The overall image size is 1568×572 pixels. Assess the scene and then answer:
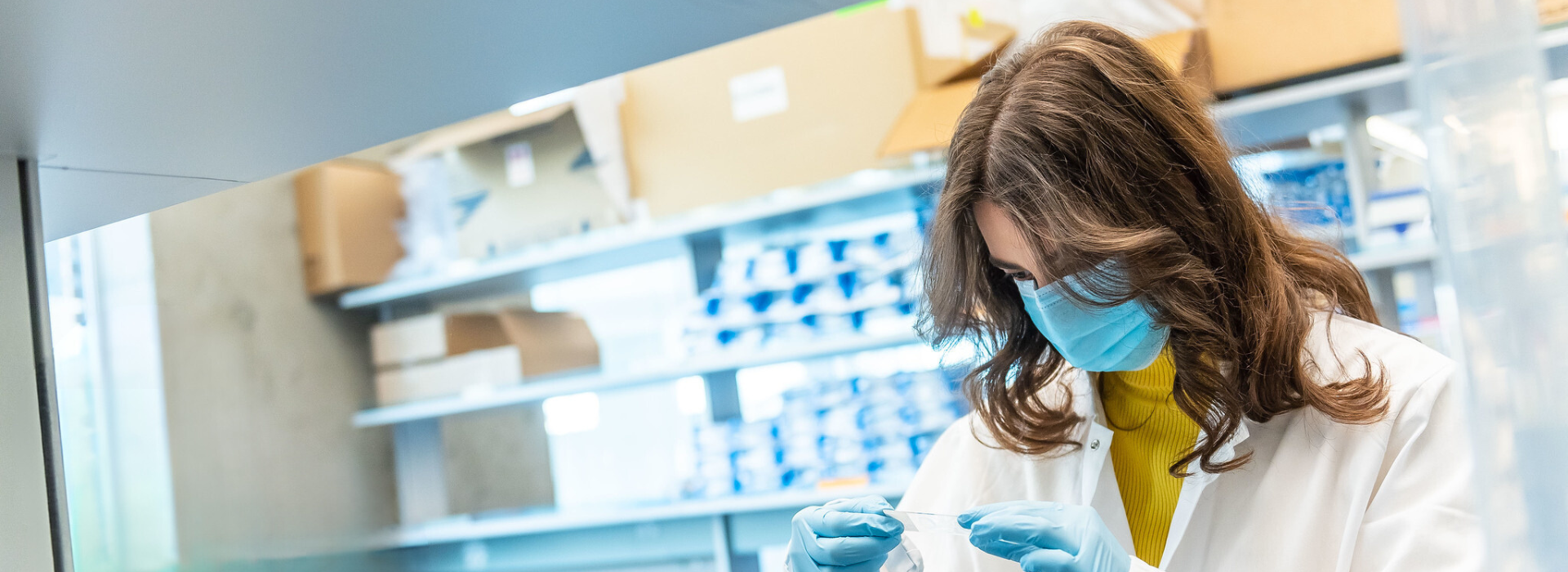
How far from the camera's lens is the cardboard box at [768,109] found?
9.00 feet

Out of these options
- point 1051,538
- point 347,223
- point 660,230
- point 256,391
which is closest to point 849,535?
point 1051,538

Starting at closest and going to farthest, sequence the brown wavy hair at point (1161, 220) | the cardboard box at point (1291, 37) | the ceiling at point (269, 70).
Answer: the ceiling at point (269, 70) < the brown wavy hair at point (1161, 220) < the cardboard box at point (1291, 37)

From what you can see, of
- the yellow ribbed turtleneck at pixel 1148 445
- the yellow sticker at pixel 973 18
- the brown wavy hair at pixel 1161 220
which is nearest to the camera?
the brown wavy hair at pixel 1161 220

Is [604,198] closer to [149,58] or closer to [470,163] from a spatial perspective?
[470,163]

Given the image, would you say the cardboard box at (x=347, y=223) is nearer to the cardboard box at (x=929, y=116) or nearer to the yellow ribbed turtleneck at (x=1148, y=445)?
the cardboard box at (x=929, y=116)

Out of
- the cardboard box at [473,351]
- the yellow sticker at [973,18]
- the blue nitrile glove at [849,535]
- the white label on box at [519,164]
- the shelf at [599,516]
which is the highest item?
the yellow sticker at [973,18]

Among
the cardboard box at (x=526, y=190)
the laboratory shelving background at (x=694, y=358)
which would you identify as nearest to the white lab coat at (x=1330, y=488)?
the laboratory shelving background at (x=694, y=358)

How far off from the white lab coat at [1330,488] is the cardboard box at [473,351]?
7.96 feet

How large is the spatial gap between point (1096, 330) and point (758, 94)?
76.5 inches

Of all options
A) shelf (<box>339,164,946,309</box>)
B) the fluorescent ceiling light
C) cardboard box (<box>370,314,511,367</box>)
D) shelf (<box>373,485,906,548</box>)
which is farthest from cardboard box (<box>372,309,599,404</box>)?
the fluorescent ceiling light

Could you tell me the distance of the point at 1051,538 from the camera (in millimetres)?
916

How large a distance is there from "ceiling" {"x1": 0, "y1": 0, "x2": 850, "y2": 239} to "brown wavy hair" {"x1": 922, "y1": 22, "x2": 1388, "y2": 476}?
0.39 meters

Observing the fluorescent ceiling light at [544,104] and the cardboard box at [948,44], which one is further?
the fluorescent ceiling light at [544,104]

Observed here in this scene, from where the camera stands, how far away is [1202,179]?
102cm
